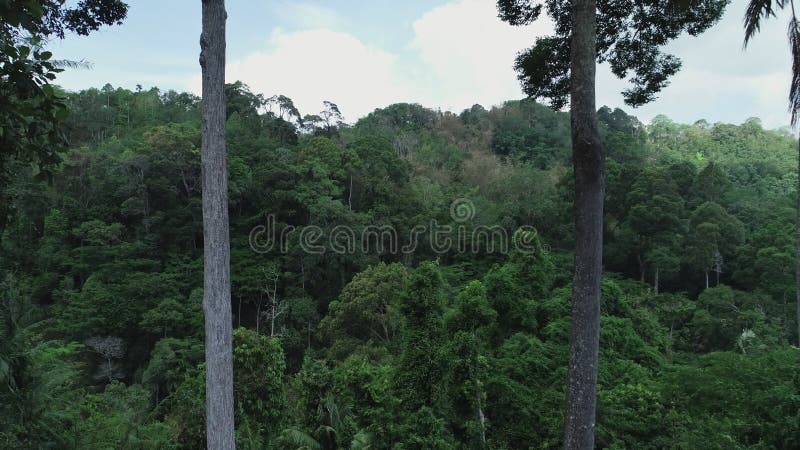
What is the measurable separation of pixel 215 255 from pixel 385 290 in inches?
560

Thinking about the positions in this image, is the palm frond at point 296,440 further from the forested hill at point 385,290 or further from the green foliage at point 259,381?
the green foliage at point 259,381

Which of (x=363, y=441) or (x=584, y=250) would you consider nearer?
(x=584, y=250)

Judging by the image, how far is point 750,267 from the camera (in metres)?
20.6

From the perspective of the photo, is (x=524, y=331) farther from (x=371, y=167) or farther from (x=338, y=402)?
(x=371, y=167)

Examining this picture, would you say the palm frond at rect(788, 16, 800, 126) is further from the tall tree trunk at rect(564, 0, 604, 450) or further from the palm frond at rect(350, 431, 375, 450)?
the palm frond at rect(350, 431, 375, 450)

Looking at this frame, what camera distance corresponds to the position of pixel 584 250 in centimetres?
361

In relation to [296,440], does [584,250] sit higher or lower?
higher

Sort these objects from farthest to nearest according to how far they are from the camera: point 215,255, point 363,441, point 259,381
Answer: point 259,381, point 363,441, point 215,255

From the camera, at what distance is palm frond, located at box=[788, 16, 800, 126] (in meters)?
5.28

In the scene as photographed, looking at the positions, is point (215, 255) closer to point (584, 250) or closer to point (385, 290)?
point (584, 250)

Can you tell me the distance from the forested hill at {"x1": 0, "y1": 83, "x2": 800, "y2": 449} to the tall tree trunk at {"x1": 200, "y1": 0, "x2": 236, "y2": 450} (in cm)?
92

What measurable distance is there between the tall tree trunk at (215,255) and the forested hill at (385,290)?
0.92 metres

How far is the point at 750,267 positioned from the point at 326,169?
1863 cm

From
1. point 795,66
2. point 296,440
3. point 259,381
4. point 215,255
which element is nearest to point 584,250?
point 215,255
